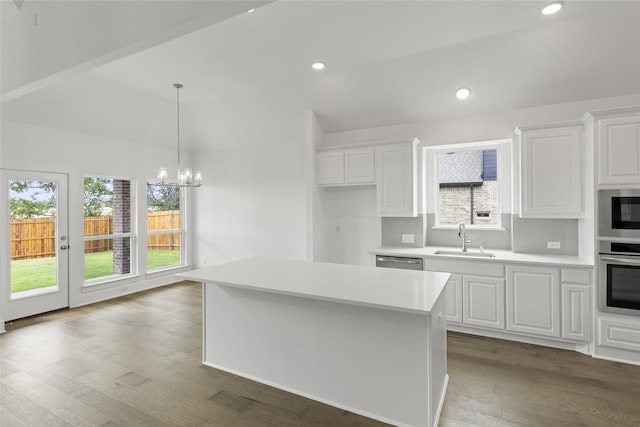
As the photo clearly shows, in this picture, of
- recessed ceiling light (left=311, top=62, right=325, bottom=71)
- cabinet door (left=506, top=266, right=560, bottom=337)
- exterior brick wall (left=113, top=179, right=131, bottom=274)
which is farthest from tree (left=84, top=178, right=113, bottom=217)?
cabinet door (left=506, top=266, right=560, bottom=337)

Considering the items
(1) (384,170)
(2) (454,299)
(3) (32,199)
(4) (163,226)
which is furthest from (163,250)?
(2) (454,299)

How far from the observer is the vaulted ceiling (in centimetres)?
284

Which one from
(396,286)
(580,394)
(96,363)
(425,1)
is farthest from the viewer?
(96,363)

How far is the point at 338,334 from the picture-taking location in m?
2.31

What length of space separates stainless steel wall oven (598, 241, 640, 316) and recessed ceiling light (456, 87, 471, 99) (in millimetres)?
2034

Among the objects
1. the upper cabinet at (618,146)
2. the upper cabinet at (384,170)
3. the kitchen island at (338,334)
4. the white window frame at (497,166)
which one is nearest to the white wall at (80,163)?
the kitchen island at (338,334)

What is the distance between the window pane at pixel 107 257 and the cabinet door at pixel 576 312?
20.2 feet

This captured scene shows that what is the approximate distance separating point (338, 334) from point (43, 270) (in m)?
4.46

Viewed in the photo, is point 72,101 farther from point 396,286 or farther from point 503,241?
point 503,241

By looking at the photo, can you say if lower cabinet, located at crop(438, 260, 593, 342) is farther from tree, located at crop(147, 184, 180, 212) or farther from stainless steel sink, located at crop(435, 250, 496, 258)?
tree, located at crop(147, 184, 180, 212)

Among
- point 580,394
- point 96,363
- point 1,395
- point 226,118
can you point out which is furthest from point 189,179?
point 580,394

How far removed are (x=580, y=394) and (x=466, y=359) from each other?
32.7 inches

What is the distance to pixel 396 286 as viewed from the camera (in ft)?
7.47

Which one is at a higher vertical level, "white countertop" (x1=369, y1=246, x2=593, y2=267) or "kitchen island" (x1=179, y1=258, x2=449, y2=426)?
"white countertop" (x1=369, y1=246, x2=593, y2=267)
